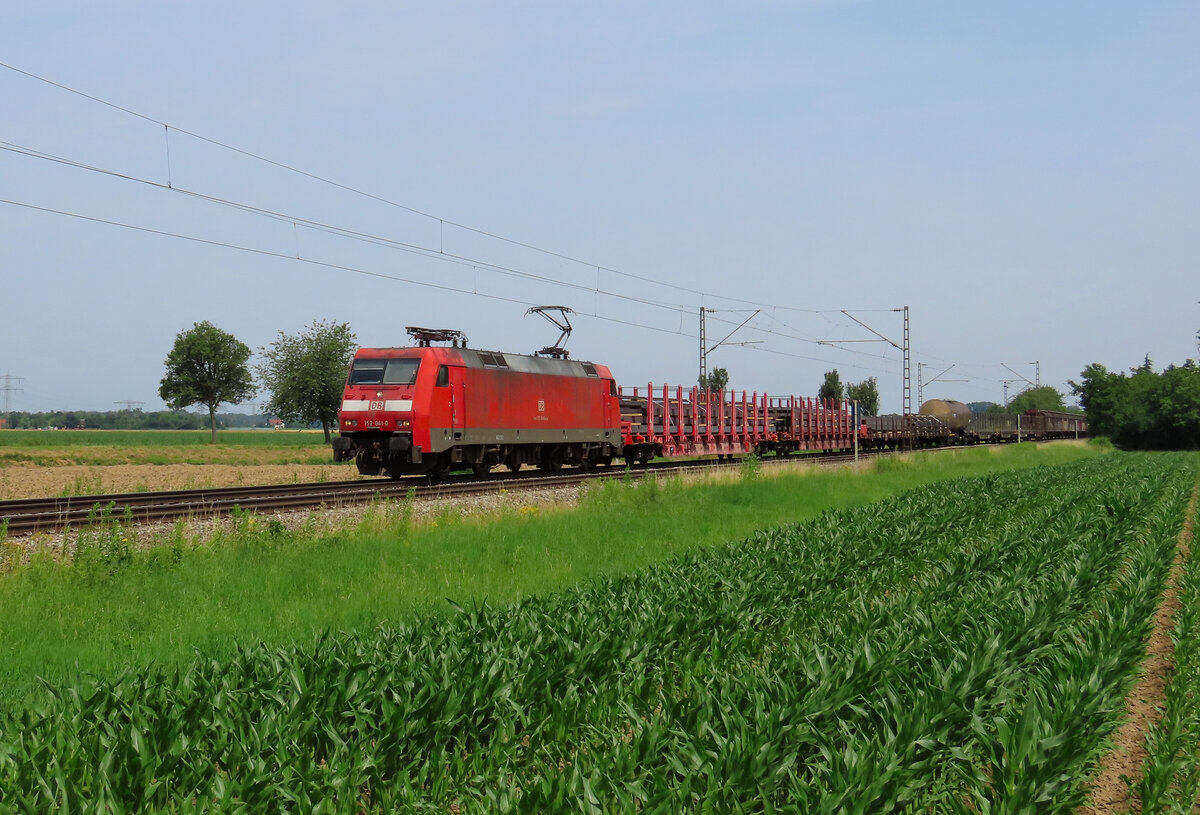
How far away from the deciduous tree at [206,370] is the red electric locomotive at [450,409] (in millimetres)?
51155

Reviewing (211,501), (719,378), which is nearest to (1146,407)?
(719,378)

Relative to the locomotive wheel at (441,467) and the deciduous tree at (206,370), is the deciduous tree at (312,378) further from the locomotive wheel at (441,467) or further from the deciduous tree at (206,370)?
the locomotive wheel at (441,467)

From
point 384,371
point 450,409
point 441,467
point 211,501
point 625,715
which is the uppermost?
point 384,371

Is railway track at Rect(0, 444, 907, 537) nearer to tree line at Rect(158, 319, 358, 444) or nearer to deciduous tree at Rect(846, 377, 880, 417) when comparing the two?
tree line at Rect(158, 319, 358, 444)

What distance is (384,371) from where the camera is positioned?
23.8 metres

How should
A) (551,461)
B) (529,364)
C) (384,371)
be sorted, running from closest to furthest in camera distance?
(384,371), (529,364), (551,461)

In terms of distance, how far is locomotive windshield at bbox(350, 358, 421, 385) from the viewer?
23438mm

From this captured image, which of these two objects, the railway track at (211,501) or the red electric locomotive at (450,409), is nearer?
the railway track at (211,501)

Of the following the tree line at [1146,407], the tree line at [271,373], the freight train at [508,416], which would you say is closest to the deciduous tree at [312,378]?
the tree line at [271,373]

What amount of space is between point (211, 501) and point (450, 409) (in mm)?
7249

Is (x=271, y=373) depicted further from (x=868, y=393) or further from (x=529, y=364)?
(x=868, y=393)

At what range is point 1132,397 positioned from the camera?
81.6 meters

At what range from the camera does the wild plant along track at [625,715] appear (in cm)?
461

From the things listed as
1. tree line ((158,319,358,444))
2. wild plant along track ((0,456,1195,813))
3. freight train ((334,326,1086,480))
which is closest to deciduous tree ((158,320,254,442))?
tree line ((158,319,358,444))
